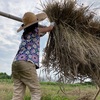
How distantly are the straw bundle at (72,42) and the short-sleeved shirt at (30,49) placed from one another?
396mm

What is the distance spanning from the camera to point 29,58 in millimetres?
3914

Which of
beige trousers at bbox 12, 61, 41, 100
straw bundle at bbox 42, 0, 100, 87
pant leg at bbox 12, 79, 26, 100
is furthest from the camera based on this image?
straw bundle at bbox 42, 0, 100, 87

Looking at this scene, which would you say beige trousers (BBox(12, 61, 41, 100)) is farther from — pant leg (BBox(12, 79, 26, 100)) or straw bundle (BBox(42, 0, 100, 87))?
straw bundle (BBox(42, 0, 100, 87))

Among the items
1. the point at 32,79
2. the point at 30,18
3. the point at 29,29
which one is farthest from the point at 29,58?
the point at 30,18

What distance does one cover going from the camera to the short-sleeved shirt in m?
3.94

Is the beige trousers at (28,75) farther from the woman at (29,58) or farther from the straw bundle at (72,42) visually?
the straw bundle at (72,42)

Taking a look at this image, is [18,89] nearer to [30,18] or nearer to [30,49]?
[30,49]

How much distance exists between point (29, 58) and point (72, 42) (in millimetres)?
710

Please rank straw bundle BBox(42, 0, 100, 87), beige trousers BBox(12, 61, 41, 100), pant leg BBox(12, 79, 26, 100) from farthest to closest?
1. straw bundle BBox(42, 0, 100, 87)
2. pant leg BBox(12, 79, 26, 100)
3. beige trousers BBox(12, 61, 41, 100)

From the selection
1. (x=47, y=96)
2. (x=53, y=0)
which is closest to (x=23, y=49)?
(x=53, y=0)

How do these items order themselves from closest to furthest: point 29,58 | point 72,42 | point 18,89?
point 29,58, point 18,89, point 72,42

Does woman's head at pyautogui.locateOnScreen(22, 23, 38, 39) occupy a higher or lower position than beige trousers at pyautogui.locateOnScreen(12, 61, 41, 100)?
higher

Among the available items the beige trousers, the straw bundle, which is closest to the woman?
the beige trousers

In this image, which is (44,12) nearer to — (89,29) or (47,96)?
(89,29)
